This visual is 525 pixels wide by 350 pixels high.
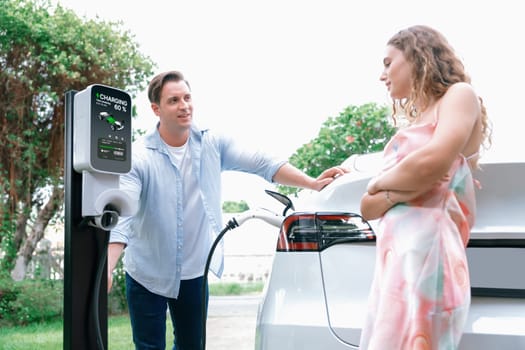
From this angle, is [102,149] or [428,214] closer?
[428,214]

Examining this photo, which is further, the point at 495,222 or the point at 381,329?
the point at 495,222

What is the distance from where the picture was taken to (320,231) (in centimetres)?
148

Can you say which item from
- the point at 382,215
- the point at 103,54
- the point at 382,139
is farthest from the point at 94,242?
the point at 103,54

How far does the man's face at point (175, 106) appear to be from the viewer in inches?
88.2

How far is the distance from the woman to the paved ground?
3.41 m

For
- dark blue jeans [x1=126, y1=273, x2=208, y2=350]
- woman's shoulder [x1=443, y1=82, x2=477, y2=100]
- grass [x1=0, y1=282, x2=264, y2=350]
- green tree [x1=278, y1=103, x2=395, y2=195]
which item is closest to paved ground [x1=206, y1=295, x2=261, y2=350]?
grass [x1=0, y1=282, x2=264, y2=350]

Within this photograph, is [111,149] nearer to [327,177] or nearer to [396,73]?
[327,177]

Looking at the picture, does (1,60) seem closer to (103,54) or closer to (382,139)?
(103,54)

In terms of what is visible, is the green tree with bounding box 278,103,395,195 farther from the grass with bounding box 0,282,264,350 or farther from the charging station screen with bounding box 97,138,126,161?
the charging station screen with bounding box 97,138,126,161

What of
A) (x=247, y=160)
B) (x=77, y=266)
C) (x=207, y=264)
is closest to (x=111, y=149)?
(x=77, y=266)

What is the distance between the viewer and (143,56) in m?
6.64

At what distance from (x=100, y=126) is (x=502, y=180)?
1071mm

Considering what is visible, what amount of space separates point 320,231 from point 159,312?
0.97 m

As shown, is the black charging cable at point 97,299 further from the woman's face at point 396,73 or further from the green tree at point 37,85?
the green tree at point 37,85
